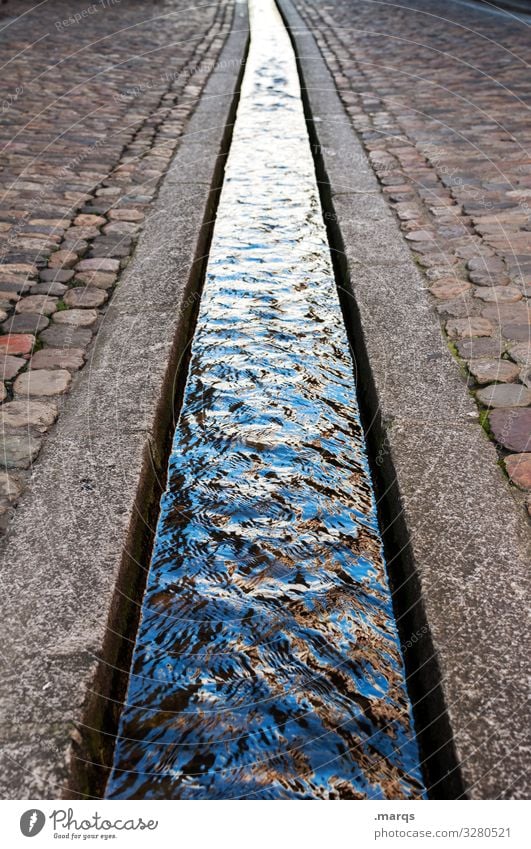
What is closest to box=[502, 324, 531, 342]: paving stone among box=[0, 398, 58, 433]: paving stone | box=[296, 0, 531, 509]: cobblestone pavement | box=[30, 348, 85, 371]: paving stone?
box=[296, 0, 531, 509]: cobblestone pavement

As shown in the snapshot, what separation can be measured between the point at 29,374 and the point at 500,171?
3762mm

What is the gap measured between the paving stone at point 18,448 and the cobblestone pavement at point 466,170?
156cm

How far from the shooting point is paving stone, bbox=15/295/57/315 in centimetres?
370

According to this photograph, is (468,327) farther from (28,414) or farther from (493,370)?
(28,414)

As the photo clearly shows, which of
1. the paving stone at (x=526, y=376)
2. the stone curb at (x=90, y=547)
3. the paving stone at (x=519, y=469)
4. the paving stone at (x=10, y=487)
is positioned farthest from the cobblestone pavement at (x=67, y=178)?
the paving stone at (x=526, y=376)

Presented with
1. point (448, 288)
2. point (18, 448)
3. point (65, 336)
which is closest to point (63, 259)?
point (65, 336)

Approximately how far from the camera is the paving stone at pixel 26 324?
351cm

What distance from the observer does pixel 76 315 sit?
144 inches

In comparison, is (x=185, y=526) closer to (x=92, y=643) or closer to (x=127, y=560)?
(x=127, y=560)

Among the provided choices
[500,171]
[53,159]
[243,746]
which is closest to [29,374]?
[243,746]

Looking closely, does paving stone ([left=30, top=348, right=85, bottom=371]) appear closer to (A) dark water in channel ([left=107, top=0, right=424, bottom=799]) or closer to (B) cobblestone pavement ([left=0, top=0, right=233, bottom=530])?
(B) cobblestone pavement ([left=0, top=0, right=233, bottom=530])

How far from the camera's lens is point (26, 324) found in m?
3.56

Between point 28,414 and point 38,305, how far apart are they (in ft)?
3.43

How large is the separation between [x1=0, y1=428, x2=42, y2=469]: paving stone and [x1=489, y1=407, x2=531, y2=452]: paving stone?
1571 mm
